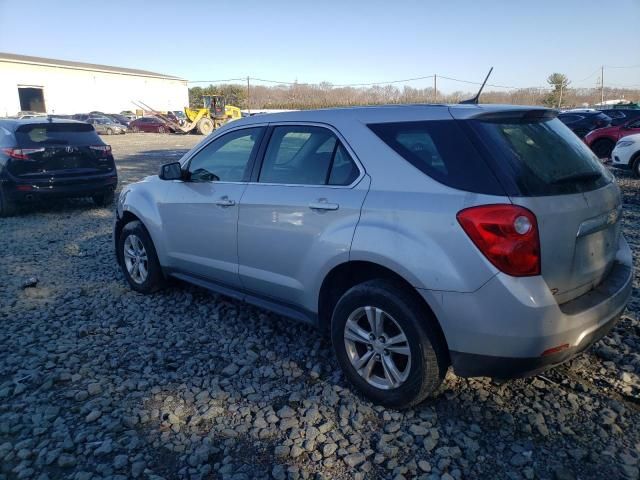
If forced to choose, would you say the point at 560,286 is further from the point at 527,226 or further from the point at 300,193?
the point at 300,193

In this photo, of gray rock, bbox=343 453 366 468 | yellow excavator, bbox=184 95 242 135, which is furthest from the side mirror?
yellow excavator, bbox=184 95 242 135

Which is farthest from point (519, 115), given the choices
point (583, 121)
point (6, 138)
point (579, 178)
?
point (583, 121)

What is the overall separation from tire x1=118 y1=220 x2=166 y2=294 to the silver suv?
1356 millimetres

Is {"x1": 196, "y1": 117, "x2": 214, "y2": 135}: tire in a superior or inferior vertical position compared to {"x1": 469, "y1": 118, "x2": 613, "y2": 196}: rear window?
inferior

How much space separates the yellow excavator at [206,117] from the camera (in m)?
36.4

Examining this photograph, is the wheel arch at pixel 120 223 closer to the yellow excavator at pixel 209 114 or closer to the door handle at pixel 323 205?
the door handle at pixel 323 205

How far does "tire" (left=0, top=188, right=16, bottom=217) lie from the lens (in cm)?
843

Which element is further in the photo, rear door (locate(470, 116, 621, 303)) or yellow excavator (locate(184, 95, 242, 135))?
yellow excavator (locate(184, 95, 242, 135))

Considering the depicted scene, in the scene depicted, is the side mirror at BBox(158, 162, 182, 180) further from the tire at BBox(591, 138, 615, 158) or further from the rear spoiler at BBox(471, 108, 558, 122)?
the tire at BBox(591, 138, 615, 158)

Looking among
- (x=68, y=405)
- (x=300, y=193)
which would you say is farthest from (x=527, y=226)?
(x=68, y=405)

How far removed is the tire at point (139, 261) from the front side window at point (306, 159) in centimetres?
174

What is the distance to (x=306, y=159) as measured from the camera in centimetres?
344

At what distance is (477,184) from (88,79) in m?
66.2

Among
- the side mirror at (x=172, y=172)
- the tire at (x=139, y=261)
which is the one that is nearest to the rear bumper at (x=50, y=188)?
the tire at (x=139, y=261)
